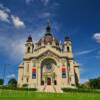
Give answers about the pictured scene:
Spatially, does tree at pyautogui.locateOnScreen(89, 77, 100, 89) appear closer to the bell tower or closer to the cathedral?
the cathedral

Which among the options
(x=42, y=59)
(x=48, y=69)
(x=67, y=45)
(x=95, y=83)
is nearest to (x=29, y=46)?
(x=42, y=59)

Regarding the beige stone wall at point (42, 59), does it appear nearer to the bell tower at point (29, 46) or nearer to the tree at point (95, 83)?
the bell tower at point (29, 46)

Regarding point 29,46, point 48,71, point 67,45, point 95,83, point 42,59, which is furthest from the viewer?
point 95,83

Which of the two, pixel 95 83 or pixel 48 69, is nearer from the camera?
pixel 48 69

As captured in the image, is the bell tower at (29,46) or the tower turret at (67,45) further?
the bell tower at (29,46)

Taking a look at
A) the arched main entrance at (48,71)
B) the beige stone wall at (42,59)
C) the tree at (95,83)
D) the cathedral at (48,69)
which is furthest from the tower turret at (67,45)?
the tree at (95,83)

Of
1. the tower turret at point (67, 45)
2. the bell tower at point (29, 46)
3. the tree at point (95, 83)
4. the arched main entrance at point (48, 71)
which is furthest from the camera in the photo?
the tree at point (95, 83)

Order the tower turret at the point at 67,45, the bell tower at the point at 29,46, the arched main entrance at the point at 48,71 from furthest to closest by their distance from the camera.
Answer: the bell tower at the point at 29,46
the tower turret at the point at 67,45
the arched main entrance at the point at 48,71

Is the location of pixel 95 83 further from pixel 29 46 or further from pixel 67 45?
pixel 29 46

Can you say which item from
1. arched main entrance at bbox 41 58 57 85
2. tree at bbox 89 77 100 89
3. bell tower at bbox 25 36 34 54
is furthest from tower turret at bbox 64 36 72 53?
tree at bbox 89 77 100 89

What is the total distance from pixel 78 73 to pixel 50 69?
14094mm

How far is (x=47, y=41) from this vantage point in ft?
268

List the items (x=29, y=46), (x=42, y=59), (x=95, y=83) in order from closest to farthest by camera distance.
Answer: (x=42, y=59) < (x=29, y=46) < (x=95, y=83)

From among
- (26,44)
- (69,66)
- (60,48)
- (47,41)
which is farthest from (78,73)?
(26,44)
